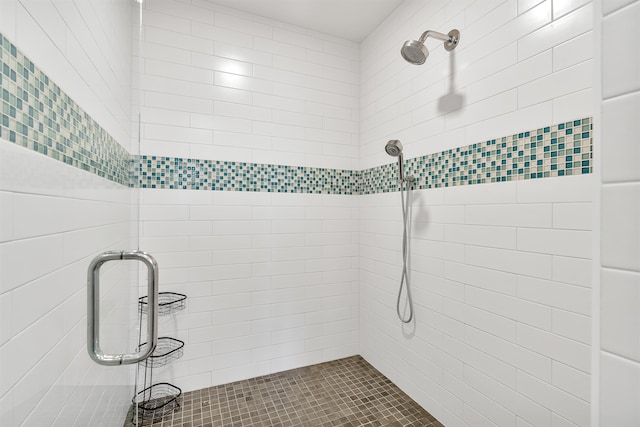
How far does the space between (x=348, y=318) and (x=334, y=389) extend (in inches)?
23.9

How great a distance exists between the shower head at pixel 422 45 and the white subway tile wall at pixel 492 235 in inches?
1.9

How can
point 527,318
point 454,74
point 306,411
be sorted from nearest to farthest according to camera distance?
point 527,318
point 454,74
point 306,411

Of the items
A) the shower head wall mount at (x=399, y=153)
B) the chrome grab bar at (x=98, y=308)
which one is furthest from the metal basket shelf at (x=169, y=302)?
A: the shower head wall mount at (x=399, y=153)

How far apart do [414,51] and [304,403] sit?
2167mm

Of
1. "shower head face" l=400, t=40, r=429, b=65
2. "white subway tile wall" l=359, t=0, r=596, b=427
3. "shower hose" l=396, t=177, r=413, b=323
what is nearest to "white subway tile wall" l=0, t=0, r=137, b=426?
"shower head face" l=400, t=40, r=429, b=65

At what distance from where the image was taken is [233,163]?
2.20 meters

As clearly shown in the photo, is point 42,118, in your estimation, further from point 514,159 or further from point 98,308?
point 514,159

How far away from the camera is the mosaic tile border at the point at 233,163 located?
0.62 m

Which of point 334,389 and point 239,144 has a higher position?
point 239,144

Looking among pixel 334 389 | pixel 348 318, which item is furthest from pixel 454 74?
pixel 334 389

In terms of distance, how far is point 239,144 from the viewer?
7.29ft

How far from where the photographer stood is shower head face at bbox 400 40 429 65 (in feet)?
5.27

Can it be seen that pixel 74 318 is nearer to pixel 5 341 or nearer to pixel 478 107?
pixel 5 341

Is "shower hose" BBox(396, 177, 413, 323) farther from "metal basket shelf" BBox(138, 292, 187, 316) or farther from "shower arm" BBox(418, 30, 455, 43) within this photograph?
"metal basket shelf" BBox(138, 292, 187, 316)
